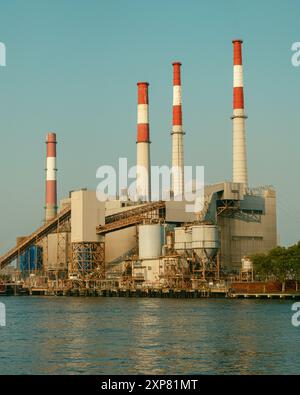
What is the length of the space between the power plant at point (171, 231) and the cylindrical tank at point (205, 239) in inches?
3.6

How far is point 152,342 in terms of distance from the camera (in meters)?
37.3

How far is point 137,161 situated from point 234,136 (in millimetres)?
12441

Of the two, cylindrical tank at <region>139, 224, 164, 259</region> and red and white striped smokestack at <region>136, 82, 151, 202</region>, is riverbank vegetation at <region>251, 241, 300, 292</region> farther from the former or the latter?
red and white striped smokestack at <region>136, 82, 151, 202</region>

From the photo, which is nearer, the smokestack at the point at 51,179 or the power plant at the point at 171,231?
the power plant at the point at 171,231

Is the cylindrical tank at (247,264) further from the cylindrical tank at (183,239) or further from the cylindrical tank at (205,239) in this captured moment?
the cylindrical tank at (183,239)

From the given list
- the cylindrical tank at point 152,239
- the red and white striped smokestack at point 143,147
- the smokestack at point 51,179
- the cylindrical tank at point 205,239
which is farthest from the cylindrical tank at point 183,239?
the smokestack at point 51,179

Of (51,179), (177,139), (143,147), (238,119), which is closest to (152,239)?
(143,147)

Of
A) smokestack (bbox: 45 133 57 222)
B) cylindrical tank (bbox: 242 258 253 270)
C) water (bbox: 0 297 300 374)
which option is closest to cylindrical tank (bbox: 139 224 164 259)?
cylindrical tank (bbox: 242 258 253 270)

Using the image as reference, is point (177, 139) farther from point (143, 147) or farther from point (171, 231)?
point (171, 231)

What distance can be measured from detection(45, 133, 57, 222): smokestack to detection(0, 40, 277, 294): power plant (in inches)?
298

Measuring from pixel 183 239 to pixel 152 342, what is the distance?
145 feet

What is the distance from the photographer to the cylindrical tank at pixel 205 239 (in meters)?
79.0

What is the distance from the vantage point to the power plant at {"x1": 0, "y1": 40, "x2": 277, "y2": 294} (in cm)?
8119
